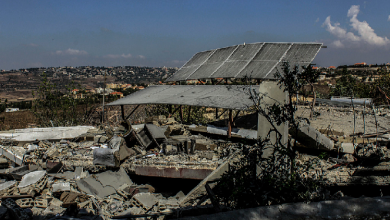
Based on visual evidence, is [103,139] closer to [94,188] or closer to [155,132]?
[155,132]

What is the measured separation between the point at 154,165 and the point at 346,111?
39.5 ft

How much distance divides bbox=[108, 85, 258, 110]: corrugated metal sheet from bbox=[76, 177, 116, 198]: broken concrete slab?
366 cm

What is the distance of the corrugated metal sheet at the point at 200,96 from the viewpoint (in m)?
7.66

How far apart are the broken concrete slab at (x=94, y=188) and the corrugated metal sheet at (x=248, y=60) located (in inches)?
238

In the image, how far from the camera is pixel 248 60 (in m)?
11.7

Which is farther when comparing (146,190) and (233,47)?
(233,47)

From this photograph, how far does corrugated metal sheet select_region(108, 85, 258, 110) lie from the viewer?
25.1 ft

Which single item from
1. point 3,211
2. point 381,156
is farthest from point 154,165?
point 381,156

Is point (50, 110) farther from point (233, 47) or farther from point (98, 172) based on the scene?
point (233, 47)

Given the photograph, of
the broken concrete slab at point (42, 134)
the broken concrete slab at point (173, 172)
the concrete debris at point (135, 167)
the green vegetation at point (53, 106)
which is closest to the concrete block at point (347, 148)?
the concrete debris at point (135, 167)

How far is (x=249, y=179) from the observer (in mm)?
3584

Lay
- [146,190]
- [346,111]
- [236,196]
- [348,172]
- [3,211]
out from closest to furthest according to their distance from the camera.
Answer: [236,196], [3,211], [348,172], [146,190], [346,111]

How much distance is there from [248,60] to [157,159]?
6597mm

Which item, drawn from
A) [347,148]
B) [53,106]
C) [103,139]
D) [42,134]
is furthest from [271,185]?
[53,106]
